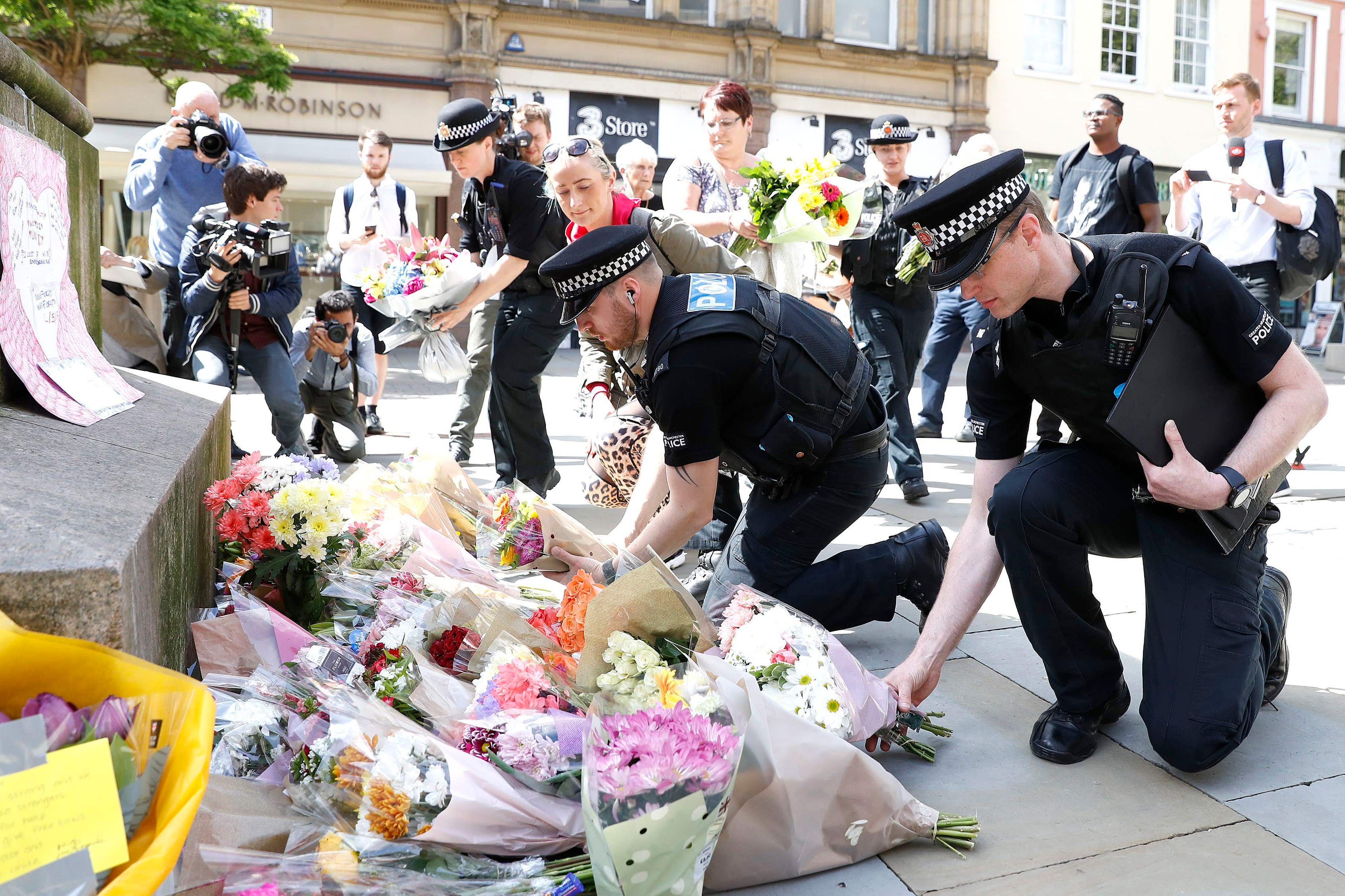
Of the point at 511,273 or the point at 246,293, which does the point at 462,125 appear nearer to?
the point at 511,273

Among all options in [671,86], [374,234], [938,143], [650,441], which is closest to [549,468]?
[650,441]

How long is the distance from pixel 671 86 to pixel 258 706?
1654 centimetres

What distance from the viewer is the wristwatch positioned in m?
2.46

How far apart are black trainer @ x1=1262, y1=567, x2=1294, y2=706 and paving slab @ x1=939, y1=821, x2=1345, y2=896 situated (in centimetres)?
65

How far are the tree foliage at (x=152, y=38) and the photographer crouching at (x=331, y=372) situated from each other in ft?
20.5

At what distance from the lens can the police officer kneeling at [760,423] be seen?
9.41 ft

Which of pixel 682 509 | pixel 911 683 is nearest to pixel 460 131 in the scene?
pixel 682 509

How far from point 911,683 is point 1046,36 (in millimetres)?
19976

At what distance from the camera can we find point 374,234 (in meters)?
7.57

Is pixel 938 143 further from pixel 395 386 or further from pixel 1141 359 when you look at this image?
pixel 1141 359

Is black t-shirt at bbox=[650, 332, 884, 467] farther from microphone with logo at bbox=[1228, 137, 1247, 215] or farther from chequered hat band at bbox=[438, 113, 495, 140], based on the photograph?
microphone with logo at bbox=[1228, 137, 1247, 215]

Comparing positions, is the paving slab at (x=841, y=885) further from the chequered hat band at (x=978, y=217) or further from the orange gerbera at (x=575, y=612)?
the chequered hat band at (x=978, y=217)

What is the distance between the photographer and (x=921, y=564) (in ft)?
11.2

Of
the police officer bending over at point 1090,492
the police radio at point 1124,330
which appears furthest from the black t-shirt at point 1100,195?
the police radio at point 1124,330
